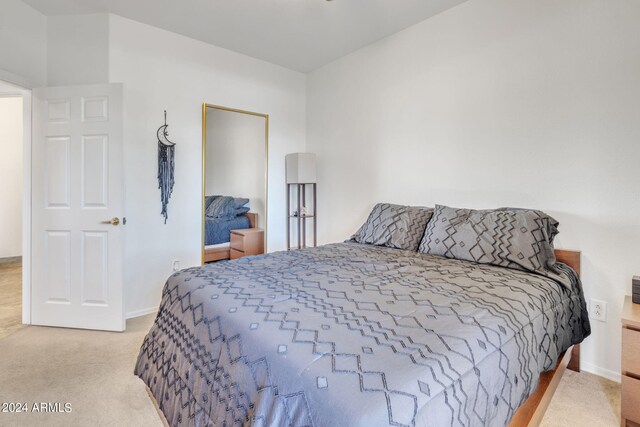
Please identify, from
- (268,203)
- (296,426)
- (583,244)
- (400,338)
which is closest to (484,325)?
(400,338)

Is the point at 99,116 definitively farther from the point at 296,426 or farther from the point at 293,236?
the point at 296,426

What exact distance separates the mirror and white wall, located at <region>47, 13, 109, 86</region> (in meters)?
0.93

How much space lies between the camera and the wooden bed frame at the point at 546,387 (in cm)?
136

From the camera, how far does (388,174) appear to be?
3178mm

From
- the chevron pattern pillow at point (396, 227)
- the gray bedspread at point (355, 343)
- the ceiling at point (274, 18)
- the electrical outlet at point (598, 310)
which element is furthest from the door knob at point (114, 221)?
the electrical outlet at point (598, 310)

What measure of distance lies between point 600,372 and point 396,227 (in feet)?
5.02

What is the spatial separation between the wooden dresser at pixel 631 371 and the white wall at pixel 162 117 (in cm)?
328

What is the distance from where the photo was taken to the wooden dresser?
4.83 ft

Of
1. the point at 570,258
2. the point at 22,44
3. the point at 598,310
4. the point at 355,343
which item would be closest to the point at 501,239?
the point at 570,258

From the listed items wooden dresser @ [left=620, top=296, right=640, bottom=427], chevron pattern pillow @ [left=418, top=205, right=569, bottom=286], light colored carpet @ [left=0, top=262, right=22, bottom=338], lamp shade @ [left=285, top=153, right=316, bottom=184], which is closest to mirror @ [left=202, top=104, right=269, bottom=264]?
lamp shade @ [left=285, top=153, right=316, bottom=184]

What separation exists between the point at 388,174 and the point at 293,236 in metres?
1.57

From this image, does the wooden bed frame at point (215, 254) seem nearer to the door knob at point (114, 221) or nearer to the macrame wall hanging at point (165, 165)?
the macrame wall hanging at point (165, 165)

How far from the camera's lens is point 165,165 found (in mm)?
3066

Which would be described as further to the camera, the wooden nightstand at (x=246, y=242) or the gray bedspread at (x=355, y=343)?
the wooden nightstand at (x=246, y=242)
